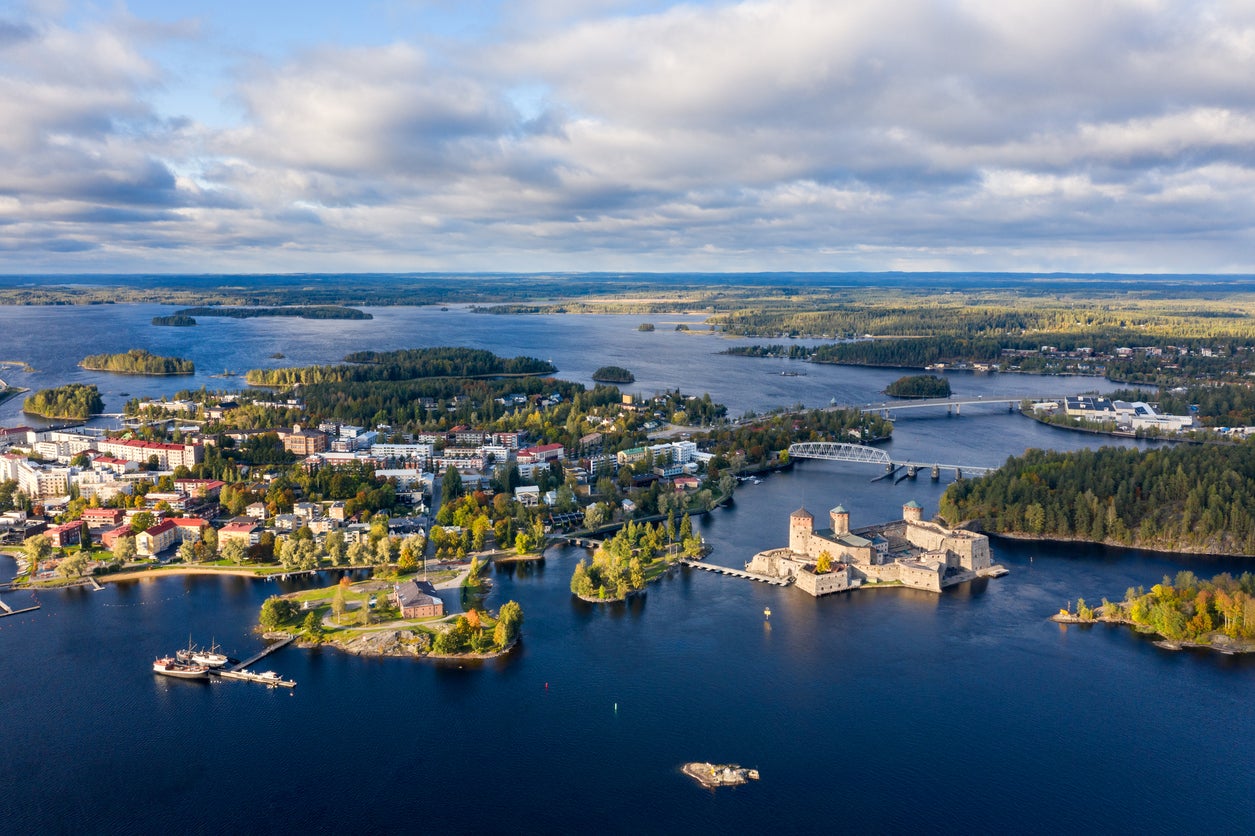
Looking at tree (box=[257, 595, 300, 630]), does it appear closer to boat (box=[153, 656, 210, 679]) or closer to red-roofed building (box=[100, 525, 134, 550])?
boat (box=[153, 656, 210, 679])

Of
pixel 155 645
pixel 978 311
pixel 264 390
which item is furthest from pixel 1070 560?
pixel 978 311

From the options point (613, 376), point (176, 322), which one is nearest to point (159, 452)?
point (613, 376)

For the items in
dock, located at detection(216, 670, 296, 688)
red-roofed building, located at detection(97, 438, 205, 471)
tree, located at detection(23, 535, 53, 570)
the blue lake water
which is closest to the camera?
the blue lake water

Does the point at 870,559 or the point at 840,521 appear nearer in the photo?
the point at 870,559

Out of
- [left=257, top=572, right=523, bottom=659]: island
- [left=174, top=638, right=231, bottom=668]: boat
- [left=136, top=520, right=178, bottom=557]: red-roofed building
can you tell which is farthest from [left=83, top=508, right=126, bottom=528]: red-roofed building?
[left=174, top=638, right=231, bottom=668]: boat

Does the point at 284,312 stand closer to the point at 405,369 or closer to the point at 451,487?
the point at 405,369

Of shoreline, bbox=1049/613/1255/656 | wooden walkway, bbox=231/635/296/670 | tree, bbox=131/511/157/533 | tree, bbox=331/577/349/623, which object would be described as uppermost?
tree, bbox=131/511/157/533

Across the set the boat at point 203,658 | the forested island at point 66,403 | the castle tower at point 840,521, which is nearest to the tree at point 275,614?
the boat at point 203,658
